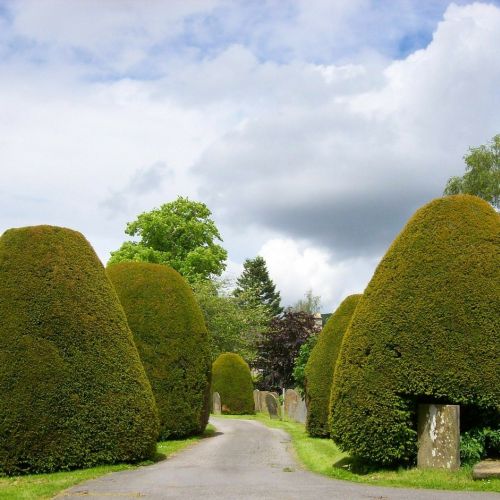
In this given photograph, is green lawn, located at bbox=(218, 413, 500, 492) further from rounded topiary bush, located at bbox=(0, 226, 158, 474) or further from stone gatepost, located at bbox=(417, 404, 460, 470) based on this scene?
rounded topiary bush, located at bbox=(0, 226, 158, 474)

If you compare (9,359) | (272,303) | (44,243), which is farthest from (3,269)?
(272,303)

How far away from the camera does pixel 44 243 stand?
1263cm

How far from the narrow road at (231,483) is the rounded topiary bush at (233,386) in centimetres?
1884

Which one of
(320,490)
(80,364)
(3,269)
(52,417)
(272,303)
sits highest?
(272,303)

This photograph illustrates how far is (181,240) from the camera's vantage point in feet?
157

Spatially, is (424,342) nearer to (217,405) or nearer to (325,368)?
(325,368)

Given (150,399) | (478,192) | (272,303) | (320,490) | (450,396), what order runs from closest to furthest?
1. (320,490)
2. (450,396)
3. (150,399)
4. (478,192)
5. (272,303)

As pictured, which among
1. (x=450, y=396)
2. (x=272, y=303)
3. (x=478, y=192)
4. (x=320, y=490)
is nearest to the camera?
(x=320, y=490)

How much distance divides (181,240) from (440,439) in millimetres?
38009

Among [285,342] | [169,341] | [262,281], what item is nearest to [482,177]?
[285,342]

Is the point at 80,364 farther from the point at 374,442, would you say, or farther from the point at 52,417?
the point at 374,442

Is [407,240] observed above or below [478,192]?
below

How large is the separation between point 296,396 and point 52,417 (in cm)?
1875

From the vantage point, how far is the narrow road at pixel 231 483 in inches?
364
